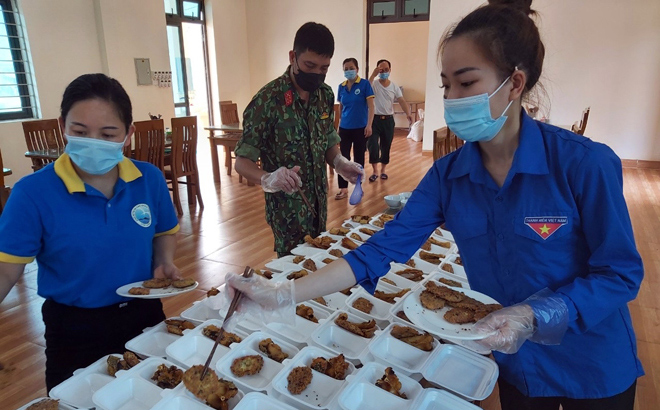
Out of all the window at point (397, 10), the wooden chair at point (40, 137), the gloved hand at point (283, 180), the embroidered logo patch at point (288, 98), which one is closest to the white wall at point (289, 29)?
the window at point (397, 10)

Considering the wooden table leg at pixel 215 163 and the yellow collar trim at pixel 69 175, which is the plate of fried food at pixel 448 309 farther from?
the wooden table leg at pixel 215 163

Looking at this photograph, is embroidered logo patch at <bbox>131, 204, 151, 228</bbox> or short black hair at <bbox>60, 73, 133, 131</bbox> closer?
short black hair at <bbox>60, 73, 133, 131</bbox>

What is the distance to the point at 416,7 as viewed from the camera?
7699 mm

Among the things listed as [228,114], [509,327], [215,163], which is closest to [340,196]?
[215,163]

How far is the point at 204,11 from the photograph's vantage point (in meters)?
7.96

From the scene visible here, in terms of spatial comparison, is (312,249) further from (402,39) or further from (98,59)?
(402,39)

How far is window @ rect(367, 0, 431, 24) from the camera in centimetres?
766

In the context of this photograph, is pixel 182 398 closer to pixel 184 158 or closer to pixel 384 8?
pixel 184 158

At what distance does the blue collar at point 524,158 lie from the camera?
914 millimetres

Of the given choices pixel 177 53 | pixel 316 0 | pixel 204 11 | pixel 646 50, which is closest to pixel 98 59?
pixel 177 53

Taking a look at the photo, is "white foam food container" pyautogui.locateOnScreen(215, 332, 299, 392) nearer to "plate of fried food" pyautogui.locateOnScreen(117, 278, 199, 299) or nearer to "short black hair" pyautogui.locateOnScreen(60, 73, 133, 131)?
"plate of fried food" pyautogui.locateOnScreen(117, 278, 199, 299)

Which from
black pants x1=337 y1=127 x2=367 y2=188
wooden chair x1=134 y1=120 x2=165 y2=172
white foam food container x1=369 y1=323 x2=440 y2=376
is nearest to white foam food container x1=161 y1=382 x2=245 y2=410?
white foam food container x1=369 y1=323 x2=440 y2=376

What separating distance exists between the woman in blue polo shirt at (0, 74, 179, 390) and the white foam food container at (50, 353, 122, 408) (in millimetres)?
180

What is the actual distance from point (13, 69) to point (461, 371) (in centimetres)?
608
